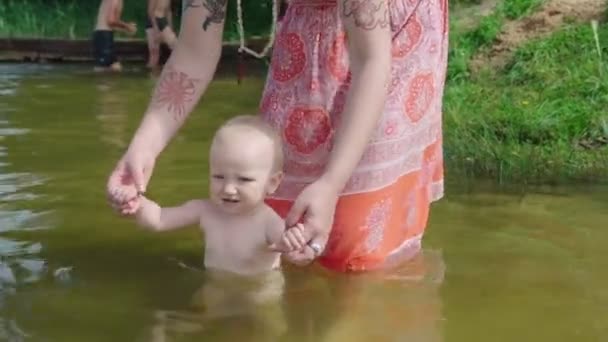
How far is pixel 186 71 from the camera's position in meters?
3.34

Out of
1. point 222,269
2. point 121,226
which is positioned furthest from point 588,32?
point 222,269

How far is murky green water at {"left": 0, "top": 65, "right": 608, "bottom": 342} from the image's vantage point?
3.06 m

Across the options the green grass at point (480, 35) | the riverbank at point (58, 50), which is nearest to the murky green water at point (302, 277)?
the green grass at point (480, 35)

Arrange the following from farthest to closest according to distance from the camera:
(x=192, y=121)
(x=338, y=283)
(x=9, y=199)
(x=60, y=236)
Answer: (x=192, y=121) < (x=9, y=199) < (x=60, y=236) < (x=338, y=283)

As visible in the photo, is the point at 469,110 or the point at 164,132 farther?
the point at 469,110

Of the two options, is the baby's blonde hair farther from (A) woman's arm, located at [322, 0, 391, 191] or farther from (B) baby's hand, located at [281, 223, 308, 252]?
(B) baby's hand, located at [281, 223, 308, 252]

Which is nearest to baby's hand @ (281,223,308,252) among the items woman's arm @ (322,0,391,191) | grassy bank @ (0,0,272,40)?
woman's arm @ (322,0,391,191)

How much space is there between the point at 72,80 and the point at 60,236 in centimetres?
601

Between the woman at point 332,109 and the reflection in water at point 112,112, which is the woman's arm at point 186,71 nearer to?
the woman at point 332,109

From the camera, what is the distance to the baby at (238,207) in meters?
3.22

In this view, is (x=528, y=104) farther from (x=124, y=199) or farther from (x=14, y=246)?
(x=124, y=199)

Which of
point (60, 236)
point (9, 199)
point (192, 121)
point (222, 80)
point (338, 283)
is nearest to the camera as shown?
point (338, 283)

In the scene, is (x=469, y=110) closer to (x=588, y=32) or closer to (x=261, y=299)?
(x=588, y=32)

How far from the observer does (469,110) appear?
6.43m
